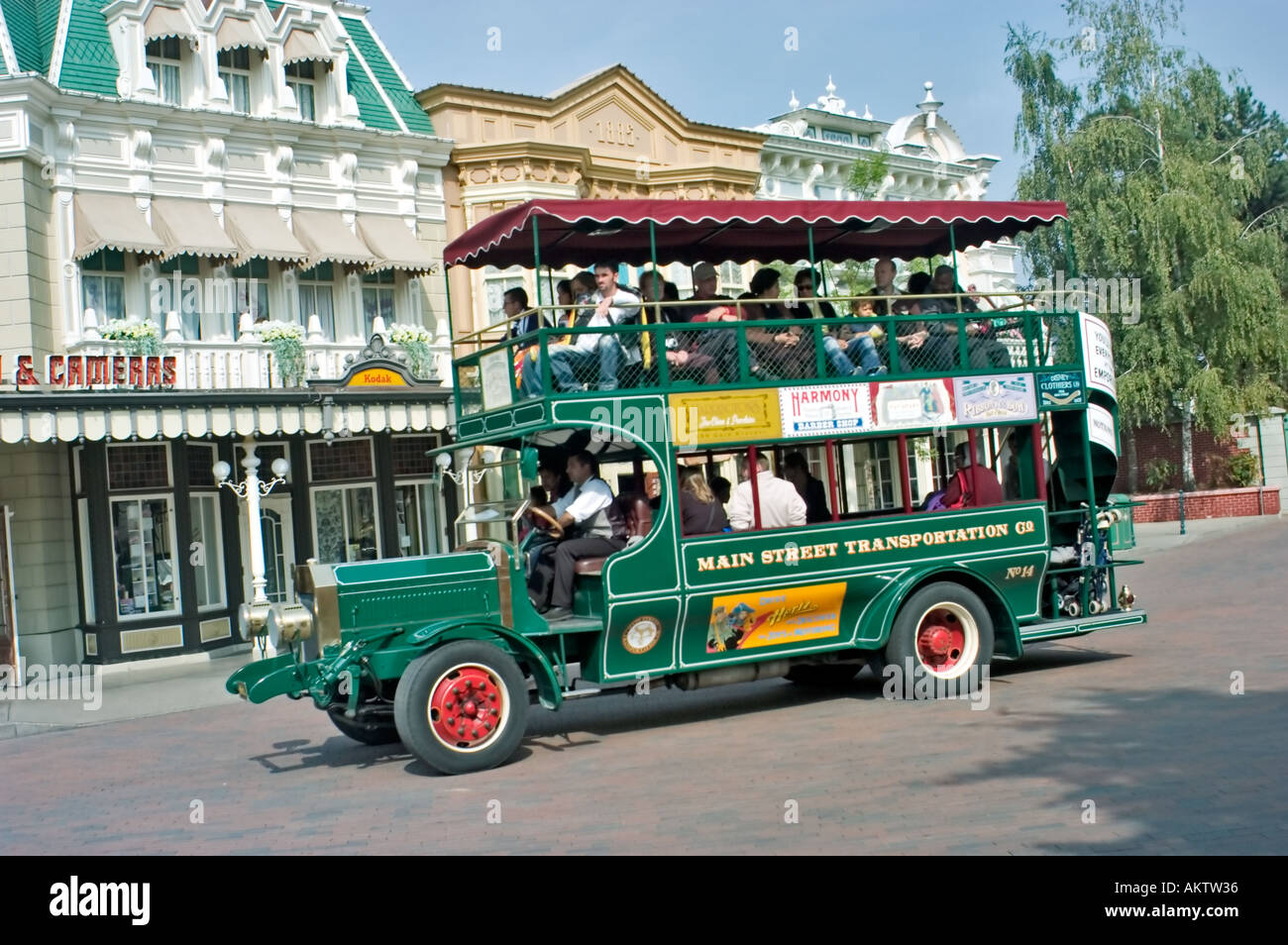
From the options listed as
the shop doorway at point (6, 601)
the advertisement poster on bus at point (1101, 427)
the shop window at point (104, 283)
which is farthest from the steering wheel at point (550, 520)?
the shop window at point (104, 283)

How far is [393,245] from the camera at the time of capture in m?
24.2

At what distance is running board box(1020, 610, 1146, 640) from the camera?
37.3 feet

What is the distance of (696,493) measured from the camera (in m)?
10.4

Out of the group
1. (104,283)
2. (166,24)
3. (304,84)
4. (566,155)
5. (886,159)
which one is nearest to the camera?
(104,283)

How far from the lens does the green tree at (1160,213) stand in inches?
1293

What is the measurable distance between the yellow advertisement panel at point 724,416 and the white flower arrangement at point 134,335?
13512 mm

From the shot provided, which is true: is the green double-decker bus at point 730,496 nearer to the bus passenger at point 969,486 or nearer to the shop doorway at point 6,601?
the bus passenger at point 969,486

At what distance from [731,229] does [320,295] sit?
1386cm

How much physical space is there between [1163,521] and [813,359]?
1022 inches

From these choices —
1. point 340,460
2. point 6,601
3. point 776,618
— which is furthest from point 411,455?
point 776,618

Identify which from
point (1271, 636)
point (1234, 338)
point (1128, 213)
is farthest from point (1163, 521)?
point (1271, 636)

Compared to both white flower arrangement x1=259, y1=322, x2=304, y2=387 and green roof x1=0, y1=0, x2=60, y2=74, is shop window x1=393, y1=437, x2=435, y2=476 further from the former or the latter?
green roof x1=0, y1=0, x2=60, y2=74

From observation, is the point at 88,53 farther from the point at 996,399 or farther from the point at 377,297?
the point at 996,399

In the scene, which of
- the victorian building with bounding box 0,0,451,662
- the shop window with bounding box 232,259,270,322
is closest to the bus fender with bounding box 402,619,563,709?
the victorian building with bounding box 0,0,451,662
